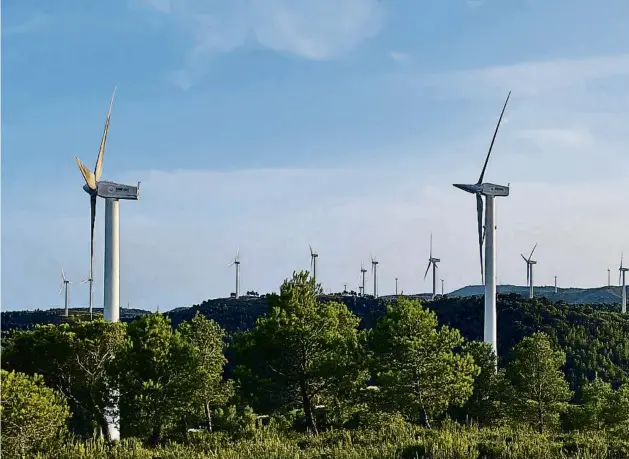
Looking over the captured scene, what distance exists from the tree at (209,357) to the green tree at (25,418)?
11851 millimetres

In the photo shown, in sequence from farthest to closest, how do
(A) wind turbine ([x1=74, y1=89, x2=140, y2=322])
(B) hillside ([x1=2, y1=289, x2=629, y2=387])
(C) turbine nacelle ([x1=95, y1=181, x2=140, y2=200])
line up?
(B) hillside ([x1=2, y1=289, x2=629, y2=387]) → (C) turbine nacelle ([x1=95, y1=181, x2=140, y2=200]) → (A) wind turbine ([x1=74, y1=89, x2=140, y2=322])

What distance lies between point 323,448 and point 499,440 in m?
9.77

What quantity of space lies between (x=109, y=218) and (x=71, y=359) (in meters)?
26.0

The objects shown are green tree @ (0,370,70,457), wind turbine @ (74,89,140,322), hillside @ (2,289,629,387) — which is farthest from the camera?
hillside @ (2,289,629,387)

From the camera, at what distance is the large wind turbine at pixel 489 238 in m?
94.9

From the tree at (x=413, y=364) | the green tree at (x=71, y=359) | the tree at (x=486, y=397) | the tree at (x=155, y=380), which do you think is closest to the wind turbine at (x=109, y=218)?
the green tree at (x=71, y=359)

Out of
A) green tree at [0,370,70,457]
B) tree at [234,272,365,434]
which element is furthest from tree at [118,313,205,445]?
green tree at [0,370,70,457]

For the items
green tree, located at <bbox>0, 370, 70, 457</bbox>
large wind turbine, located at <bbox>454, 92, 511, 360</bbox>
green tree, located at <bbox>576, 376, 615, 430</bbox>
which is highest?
large wind turbine, located at <bbox>454, 92, 511, 360</bbox>

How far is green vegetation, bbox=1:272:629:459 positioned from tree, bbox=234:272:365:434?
99 mm

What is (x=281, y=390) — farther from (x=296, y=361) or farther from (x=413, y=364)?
(x=413, y=364)

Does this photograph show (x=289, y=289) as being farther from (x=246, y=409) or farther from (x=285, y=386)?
(x=246, y=409)

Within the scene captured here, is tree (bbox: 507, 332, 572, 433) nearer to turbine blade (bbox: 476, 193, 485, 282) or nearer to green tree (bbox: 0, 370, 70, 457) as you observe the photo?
turbine blade (bbox: 476, 193, 485, 282)

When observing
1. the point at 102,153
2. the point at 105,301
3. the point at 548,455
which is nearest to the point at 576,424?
the point at 548,455

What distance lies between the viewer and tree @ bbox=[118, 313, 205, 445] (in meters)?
50.8
